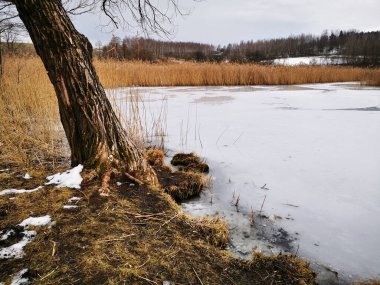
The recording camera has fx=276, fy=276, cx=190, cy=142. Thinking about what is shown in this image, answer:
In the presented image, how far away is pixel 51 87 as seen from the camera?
14.5 feet

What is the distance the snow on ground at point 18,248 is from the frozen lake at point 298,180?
100cm

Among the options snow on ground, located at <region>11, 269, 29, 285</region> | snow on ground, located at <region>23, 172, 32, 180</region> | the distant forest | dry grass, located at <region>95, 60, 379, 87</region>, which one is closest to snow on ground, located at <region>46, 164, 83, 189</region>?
snow on ground, located at <region>23, 172, 32, 180</region>

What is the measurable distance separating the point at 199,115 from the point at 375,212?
11.0 feet

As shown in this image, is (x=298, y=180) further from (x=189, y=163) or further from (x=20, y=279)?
(x=20, y=279)

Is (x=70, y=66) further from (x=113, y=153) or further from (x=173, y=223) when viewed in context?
(x=173, y=223)

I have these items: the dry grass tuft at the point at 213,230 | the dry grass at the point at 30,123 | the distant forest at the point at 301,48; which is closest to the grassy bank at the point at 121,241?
the dry grass tuft at the point at 213,230

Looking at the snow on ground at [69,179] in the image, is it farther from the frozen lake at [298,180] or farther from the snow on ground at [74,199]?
the frozen lake at [298,180]

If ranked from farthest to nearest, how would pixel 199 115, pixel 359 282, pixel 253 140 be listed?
pixel 199 115, pixel 253 140, pixel 359 282

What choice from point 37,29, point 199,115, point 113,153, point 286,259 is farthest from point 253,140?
point 37,29

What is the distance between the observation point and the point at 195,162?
276 centimetres

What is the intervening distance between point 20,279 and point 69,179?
2.90ft

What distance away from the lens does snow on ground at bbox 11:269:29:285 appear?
106 centimetres

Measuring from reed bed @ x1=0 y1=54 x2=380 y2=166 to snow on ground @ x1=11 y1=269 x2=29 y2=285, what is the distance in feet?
4.90

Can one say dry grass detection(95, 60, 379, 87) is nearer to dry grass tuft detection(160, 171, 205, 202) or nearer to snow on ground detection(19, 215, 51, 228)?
dry grass tuft detection(160, 171, 205, 202)
